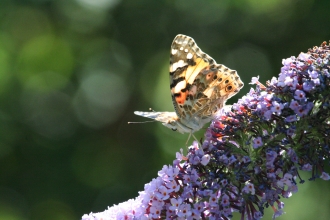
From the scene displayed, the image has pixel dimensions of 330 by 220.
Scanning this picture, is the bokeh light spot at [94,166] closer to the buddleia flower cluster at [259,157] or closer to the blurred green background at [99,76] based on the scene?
the blurred green background at [99,76]

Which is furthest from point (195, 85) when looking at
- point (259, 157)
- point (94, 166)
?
point (94, 166)

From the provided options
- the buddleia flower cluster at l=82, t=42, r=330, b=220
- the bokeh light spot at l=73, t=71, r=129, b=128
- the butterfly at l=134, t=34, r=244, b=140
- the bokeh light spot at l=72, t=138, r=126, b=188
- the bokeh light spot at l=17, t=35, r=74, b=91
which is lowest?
the buddleia flower cluster at l=82, t=42, r=330, b=220

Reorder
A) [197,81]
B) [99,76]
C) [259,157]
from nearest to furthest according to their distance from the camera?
[259,157] < [197,81] < [99,76]

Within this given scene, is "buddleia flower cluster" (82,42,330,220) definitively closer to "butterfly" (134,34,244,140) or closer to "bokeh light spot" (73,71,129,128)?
"butterfly" (134,34,244,140)

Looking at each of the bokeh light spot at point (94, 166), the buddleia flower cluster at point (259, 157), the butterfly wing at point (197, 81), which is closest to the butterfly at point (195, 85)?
the butterfly wing at point (197, 81)

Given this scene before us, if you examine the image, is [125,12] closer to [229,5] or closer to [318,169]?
[229,5]

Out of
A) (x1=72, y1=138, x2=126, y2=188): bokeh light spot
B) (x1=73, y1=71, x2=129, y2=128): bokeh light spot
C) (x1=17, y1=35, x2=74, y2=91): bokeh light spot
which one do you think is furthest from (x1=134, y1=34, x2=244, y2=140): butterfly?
(x1=17, y1=35, x2=74, y2=91): bokeh light spot

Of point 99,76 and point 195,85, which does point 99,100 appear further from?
point 195,85
